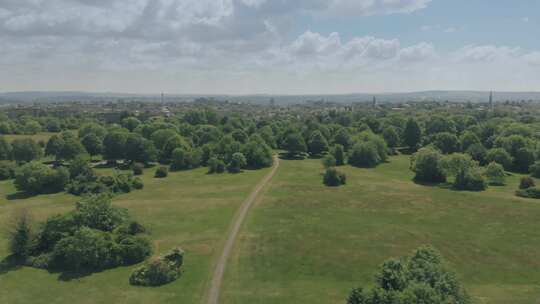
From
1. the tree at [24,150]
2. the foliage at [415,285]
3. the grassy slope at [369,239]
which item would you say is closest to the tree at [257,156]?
the grassy slope at [369,239]

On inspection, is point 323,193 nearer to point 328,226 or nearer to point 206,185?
point 328,226

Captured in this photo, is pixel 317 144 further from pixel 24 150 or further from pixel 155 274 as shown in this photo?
pixel 155 274

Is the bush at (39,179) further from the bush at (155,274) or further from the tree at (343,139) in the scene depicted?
the tree at (343,139)

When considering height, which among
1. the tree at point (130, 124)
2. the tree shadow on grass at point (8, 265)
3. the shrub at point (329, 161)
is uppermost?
the tree at point (130, 124)

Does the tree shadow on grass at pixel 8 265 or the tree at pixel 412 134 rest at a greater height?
the tree at pixel 412 134

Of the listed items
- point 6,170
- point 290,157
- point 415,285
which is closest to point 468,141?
point 290,157

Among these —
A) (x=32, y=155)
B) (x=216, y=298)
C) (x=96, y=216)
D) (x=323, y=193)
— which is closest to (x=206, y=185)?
(x=323, y=193)

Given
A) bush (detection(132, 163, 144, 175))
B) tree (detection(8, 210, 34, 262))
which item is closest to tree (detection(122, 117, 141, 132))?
bush (detection(132, 163, 144, 175))
